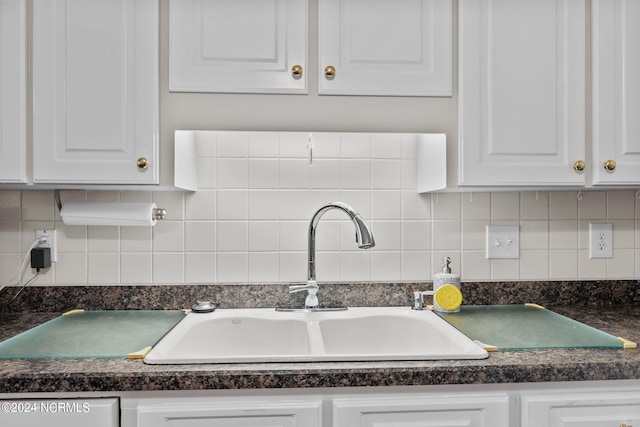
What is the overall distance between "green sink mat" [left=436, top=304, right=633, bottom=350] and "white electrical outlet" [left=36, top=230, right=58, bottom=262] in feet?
4.23

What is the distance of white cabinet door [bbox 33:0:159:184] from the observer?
1229 millimetres

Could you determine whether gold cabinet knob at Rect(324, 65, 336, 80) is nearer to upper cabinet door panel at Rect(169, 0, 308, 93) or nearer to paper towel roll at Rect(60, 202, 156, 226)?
upper cabinet door panel at Rect(169, 0, 308, 93)

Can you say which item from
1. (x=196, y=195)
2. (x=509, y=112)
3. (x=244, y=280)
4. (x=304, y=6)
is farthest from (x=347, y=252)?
(x=304, y=6)

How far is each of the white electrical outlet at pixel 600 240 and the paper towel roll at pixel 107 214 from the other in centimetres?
153

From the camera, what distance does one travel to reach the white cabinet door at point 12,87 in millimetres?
1219

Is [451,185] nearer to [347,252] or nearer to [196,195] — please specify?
[347,252]

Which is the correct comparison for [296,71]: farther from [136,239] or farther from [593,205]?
[593,205]

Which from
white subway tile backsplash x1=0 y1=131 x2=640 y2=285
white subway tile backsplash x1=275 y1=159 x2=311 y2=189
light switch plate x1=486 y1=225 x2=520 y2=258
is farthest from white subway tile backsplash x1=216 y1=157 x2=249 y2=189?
light switch plate x1=486 y1=225 x2=520 y2=258

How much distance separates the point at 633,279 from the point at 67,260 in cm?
199

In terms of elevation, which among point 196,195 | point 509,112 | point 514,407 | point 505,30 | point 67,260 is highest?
point 505,30

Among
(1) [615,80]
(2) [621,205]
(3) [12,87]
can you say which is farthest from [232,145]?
(2) [621,205]

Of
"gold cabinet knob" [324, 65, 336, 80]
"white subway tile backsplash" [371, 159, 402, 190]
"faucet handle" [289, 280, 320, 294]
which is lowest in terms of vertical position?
"faucet handle" [289, 280, 320, 294]

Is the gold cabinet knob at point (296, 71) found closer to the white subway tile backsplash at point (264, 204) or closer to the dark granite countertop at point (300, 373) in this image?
the white subway tile backsplash at point (264, 204)

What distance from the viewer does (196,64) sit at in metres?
1.26
